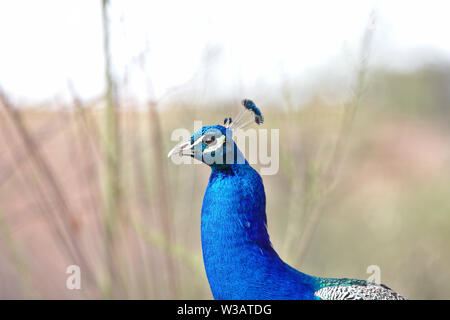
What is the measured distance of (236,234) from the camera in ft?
3.70

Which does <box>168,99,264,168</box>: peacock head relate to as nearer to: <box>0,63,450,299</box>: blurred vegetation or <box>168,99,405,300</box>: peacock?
<box>168,99,405,300</box>: peacock

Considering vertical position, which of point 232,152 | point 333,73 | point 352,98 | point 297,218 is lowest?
point 297,218

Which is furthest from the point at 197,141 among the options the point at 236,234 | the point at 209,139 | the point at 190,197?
the point at 190,197

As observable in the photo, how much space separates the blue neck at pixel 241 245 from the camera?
1.12m

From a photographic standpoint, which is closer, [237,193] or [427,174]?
[237,193]

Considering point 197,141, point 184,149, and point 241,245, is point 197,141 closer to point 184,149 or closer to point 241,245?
point 184,149

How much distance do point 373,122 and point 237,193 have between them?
4.76m

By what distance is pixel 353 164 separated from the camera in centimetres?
580

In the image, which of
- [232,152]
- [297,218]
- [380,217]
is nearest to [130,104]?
[232,152]

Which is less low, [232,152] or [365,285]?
[232,152]

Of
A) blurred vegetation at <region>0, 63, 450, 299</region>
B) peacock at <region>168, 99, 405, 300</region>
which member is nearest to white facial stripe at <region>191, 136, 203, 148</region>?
peacock at <region>168, 99, 405, 300</region>

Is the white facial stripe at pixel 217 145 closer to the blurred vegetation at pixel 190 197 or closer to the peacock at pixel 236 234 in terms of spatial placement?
the peacock at pixel 236 234

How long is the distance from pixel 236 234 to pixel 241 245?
0.03m
